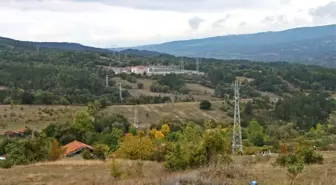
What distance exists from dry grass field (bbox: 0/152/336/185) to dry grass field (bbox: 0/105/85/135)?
38925 millimetres

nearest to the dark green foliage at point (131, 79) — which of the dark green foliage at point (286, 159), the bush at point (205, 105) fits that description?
the bush at point (205, 105)

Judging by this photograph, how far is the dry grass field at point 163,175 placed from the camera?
9172 mm

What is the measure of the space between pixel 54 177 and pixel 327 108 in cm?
7520

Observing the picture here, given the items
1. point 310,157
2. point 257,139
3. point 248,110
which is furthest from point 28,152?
point 248,110

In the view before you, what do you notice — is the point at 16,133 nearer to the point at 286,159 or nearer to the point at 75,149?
the point at 75,149

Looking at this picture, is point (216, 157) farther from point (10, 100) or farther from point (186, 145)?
point (10, 100)

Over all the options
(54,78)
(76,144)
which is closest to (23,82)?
(54,78)

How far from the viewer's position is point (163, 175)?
35.3 feet

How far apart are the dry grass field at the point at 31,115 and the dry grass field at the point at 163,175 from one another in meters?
38.9

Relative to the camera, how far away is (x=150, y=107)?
73.7m

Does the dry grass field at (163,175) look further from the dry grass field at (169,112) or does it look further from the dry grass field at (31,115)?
the dry grass field at (169,112)

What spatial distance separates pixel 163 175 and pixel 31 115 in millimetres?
55160

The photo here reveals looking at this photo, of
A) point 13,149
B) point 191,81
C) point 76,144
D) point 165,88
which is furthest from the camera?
point 191,81

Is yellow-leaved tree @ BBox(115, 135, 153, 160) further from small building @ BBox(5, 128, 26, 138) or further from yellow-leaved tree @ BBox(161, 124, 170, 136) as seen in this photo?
small building @ BBox(5, 128, 26, 138)
